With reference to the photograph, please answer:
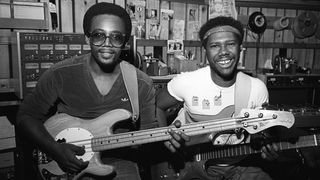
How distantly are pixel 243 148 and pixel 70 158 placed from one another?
1.34 m

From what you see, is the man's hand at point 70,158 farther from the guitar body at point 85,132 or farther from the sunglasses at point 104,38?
the sunglasses at point 104,38

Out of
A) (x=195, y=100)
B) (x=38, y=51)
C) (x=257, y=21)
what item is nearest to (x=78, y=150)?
(x=195, y=100)

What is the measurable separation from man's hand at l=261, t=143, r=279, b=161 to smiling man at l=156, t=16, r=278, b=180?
194mm

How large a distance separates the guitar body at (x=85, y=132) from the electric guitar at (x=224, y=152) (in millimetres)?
735

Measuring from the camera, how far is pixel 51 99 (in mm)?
2396

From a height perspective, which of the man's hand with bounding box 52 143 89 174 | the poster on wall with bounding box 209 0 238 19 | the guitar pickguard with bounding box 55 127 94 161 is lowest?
the man's hand with bounding box 52 143 89 174

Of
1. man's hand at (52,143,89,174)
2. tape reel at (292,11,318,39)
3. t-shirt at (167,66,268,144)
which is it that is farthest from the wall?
man's hand at (52,143,89,174)

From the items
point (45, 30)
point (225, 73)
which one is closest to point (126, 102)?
point (225, 73)

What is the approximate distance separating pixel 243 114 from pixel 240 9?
12.4 ft

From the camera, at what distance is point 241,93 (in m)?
2.45

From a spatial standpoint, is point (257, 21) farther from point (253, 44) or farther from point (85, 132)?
point (85, 132)

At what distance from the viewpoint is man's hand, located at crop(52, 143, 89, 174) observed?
86.7 inches

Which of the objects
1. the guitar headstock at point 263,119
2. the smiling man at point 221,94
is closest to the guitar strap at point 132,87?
the smiling man at point 221,94

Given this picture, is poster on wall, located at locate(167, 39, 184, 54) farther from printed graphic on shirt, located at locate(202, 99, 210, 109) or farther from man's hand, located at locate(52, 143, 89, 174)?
man's hand, located at locate(52, 143, 89, 174)
